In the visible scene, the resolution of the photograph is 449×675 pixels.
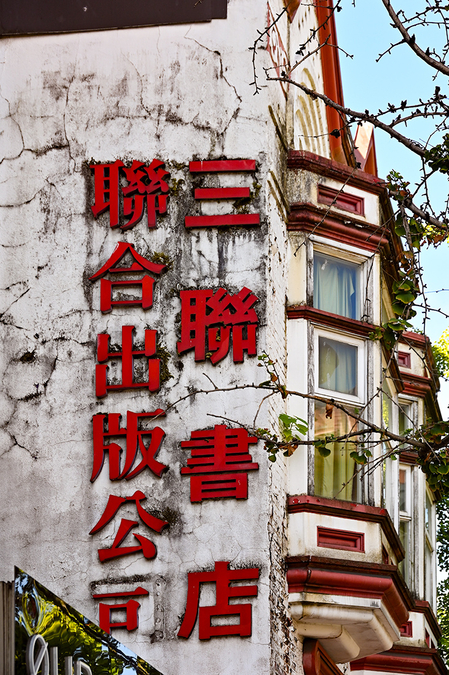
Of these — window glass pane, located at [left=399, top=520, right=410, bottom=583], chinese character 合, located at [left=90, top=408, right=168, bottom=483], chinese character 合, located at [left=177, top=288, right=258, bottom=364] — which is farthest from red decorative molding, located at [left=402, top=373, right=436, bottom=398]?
chinese character 合, located at [left=90, top=408, right=168, bottom=483]

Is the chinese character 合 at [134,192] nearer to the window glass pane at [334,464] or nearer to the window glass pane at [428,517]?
the window glass pane at [334,464]

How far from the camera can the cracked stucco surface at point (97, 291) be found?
9578 millimetres

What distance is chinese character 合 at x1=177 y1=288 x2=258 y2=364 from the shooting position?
1004 centimetres

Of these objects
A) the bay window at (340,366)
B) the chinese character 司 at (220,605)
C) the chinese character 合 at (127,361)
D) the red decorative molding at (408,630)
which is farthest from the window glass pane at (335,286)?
the red decorative molding at (408,630)

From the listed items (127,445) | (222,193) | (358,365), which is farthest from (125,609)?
(222,193)

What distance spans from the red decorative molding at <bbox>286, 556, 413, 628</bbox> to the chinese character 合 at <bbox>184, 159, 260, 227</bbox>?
2980 mm

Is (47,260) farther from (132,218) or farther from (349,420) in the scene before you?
(349,420)

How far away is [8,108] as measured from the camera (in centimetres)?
1116

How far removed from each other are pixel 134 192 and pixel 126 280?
840 mm

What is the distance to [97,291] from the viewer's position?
34.4 feet

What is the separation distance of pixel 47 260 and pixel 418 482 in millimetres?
7444

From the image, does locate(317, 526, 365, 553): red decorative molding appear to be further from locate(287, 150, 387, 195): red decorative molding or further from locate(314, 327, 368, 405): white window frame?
locate(287, 150, 387, 195): red decorative molding

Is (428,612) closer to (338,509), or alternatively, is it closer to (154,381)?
(338,509)

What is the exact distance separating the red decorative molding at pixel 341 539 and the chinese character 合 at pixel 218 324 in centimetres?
167
